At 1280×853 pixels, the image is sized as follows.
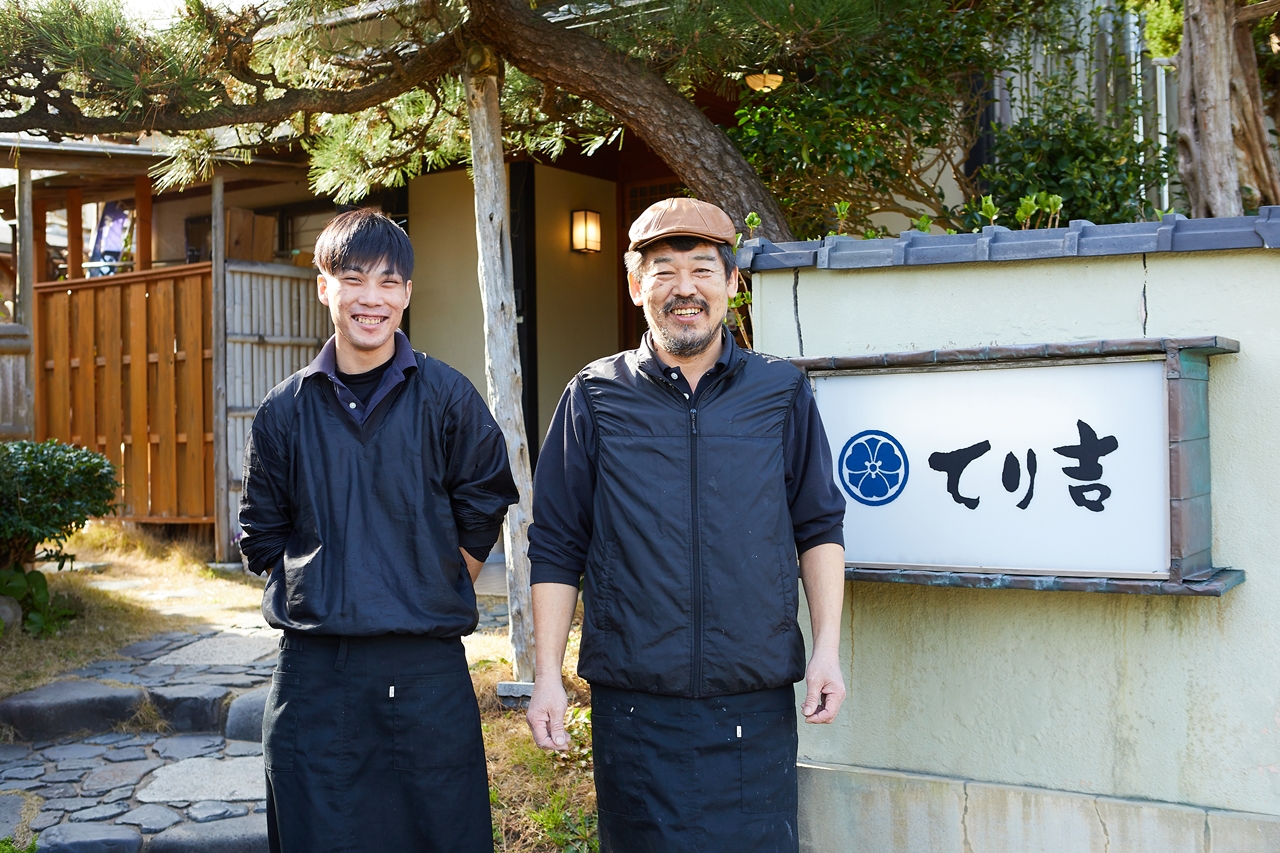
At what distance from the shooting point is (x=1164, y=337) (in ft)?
8.50

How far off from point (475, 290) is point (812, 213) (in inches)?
155

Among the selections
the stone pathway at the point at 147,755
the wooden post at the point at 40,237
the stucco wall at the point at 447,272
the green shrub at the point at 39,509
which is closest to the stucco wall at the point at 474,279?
the stucco wall at the point at 447,272

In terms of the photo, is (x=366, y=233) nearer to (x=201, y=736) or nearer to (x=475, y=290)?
(x=201, y=736)

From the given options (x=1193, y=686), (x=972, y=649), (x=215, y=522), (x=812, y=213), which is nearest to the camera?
(x=1193, y=686)

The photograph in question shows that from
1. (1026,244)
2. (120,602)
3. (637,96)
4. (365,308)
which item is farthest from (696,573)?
(120,602)

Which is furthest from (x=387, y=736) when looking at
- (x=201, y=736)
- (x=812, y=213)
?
(x=812, y=213)

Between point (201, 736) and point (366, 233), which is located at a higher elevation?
point (366, 233)

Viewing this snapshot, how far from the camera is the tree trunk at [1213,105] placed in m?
4.49

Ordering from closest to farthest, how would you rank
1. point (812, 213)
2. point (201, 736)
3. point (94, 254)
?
point (201, 736)
point (812, 213)
point (94, 254)

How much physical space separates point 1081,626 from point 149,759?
4.15 m

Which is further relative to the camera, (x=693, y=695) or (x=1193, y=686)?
(x=1193, y=686)

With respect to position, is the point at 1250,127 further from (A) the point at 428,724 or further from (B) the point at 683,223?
(A) the point at 428,724

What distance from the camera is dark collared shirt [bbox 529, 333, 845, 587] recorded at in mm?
2482

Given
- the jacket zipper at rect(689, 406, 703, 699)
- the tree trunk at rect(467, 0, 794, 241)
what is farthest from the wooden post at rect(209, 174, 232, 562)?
the jacket zipper at rect(689, 406, 703, 699)
